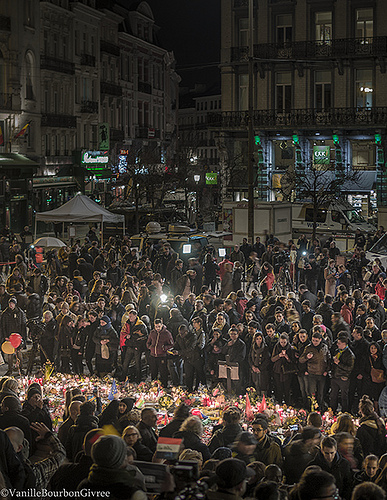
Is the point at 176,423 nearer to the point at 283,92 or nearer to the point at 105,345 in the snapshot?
the point at 105,345

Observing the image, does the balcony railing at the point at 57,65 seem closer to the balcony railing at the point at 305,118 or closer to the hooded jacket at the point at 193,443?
the balcony railing at the point at 305,118

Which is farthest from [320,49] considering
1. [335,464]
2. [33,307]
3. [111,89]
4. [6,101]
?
[335,464]

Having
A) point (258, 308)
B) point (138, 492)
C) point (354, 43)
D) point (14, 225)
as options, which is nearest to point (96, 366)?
point (258, 308)

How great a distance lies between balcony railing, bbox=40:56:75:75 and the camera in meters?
51.2

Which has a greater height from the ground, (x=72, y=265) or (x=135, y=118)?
(x=135, y=118)

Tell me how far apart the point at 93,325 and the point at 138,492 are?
9.96 meters

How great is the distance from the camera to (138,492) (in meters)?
6.19

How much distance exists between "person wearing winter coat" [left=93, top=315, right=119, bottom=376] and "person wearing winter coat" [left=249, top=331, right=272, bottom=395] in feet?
9.47

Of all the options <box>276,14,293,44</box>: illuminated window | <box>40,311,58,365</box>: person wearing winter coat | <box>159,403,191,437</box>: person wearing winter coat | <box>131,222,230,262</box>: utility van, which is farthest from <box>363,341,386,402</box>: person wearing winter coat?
<box>276,14,293,44</box>: illuminated window

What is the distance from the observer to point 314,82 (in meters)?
49.5

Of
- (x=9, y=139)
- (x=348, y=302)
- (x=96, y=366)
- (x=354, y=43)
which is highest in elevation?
(x=354, y=43)

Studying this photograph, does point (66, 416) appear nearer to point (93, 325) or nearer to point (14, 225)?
point (93, 325)

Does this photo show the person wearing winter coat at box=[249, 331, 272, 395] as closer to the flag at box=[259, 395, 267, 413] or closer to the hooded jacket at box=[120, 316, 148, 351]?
the flag at box=[259, 395, 267, 413]

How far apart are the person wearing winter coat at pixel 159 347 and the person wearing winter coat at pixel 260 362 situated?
178cm
